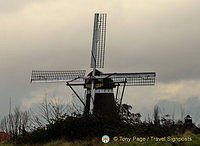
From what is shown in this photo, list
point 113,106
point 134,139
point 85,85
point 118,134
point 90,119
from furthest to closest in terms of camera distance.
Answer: point 85,85
point 113,106
point 90,119
point 118,134
point 134,139

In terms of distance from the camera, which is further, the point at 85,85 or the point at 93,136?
the point at 85,85

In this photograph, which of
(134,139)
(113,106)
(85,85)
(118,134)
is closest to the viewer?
(134,139)

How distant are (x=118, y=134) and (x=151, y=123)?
2.39m

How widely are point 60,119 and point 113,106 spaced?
14.6ft

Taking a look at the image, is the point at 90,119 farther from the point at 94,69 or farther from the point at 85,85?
the point at 94,69

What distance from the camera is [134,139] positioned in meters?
15.7

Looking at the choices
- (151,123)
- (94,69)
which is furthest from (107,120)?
(94,69)

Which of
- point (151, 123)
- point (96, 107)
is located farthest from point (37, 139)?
point (151, 123)

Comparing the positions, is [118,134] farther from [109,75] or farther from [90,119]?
[109,75]

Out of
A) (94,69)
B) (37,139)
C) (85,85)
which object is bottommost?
(37,139)

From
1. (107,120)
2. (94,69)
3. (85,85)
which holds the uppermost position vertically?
(94,69)

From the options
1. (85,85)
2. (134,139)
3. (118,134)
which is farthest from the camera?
(85,85)

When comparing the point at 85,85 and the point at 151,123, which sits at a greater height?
the point at 85,85

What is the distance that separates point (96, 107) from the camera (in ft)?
71.2
